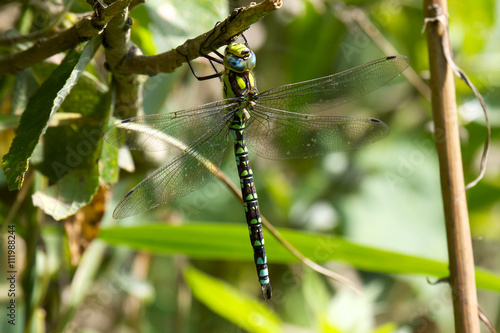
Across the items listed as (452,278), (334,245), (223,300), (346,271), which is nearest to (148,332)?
(223,300)

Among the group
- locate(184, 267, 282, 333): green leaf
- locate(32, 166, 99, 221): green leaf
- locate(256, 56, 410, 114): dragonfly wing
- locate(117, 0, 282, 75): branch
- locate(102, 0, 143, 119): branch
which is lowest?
locate(184, 267, 282, 333): green leaf

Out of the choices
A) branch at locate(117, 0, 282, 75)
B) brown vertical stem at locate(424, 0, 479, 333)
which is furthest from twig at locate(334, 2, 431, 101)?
branch at locate(117, 0, 282, 75)

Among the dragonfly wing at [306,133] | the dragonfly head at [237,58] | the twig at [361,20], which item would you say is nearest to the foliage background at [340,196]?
the twig at [361,20]

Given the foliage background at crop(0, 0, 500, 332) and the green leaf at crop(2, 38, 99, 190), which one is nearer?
the green leaf at crop(2, 38, 99, 190)

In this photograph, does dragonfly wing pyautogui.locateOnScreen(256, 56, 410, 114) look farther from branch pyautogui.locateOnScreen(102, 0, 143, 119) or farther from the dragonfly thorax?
branch pyautogui.locateOnScreen(102, 0, 143, 119)

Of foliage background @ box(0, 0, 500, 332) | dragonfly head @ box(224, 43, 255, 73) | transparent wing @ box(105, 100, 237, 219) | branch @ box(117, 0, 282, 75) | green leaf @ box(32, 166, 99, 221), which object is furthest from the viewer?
foliage background @ box(0, 0, 500, 332)

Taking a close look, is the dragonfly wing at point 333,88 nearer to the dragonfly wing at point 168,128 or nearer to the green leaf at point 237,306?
the dragonfly wing at point 168,128
